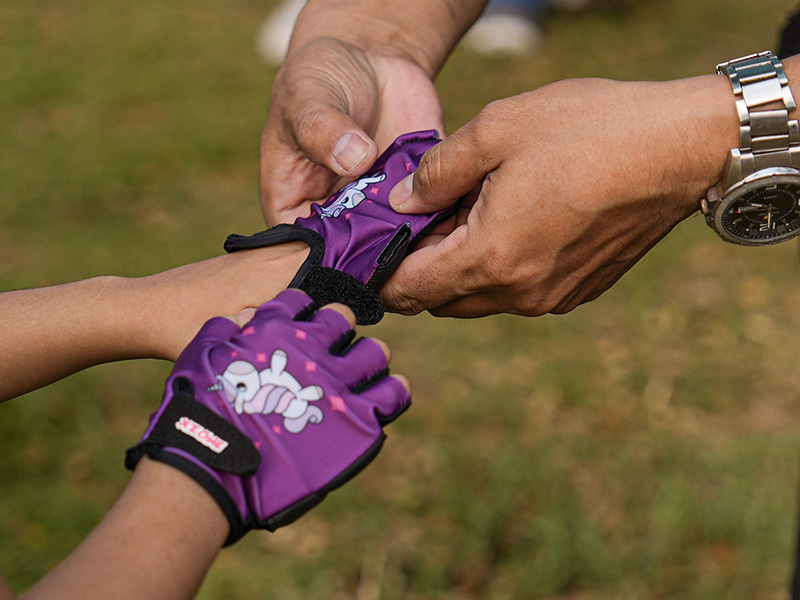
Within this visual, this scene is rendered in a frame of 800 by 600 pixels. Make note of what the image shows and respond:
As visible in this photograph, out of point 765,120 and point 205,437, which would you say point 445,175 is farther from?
point 205,437

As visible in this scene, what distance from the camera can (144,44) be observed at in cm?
684

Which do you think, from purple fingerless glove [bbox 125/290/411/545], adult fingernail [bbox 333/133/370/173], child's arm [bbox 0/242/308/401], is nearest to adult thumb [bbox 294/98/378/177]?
adult fingernail [bbox 333/133/370/173]

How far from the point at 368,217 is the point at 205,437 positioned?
2.58ft

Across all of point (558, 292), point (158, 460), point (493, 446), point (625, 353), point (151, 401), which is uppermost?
point (158, 460)

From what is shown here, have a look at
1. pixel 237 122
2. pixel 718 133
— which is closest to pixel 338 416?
pixel 718 133

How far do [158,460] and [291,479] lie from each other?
232 mm

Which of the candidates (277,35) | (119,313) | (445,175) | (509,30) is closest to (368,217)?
(445,175)

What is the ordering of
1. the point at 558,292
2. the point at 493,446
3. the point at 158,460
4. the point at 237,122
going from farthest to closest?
the point at 237,122, the point at 493,446, the point at 558,292, the point at 158,460

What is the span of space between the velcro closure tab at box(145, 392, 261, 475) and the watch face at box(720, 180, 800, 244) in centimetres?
122

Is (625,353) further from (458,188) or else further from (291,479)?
(291,479)

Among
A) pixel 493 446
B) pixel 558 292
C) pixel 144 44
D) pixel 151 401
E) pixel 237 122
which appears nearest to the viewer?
pixel 558 292

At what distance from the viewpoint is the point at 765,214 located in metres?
1.91

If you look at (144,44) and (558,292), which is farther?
(144,44)

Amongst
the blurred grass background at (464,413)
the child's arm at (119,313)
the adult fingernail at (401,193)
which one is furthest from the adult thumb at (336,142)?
the blurred grass background at (464,413)
